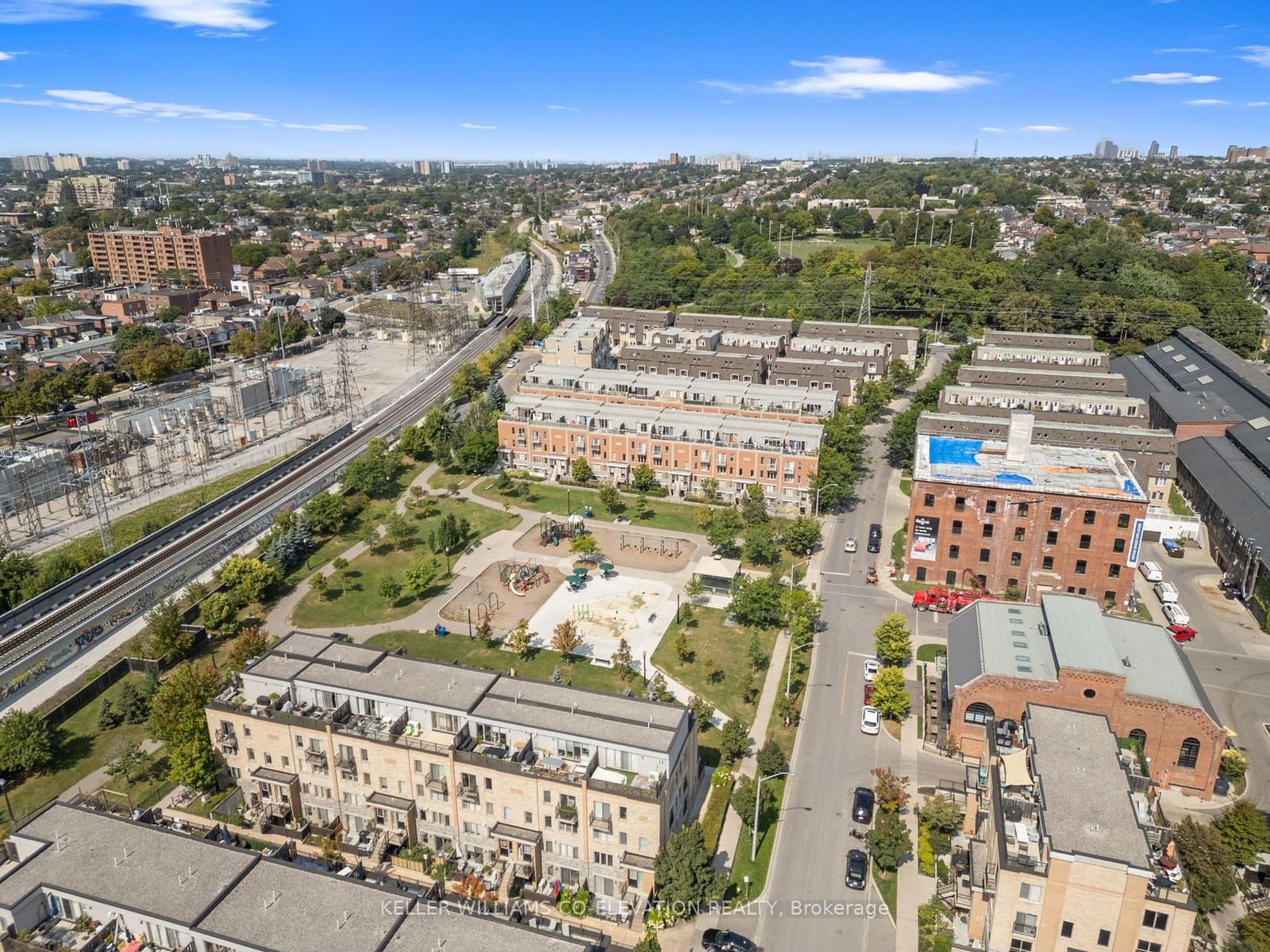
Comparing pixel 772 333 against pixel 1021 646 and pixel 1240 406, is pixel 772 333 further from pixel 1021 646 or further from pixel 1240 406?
pixel 1021 646

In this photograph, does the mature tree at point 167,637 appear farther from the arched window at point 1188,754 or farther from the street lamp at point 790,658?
the arched window at point 1188,754

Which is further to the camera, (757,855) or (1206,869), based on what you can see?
(757,855)

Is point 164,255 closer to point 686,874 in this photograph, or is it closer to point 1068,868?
point 686,874

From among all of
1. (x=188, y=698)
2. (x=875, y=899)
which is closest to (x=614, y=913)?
(x=875, y=899)

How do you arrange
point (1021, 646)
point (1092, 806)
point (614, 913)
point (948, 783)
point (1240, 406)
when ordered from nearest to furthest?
point (1092, 806) < point (614, 913) < point (948, 783) < point (1021, 646) < point (1240, 406)

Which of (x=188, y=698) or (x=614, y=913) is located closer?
(x=614, y=913)

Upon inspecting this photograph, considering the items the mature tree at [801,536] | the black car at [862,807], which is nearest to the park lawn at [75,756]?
the black car at [862,807]

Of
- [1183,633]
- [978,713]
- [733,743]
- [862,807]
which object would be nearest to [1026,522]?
[1183,633]
